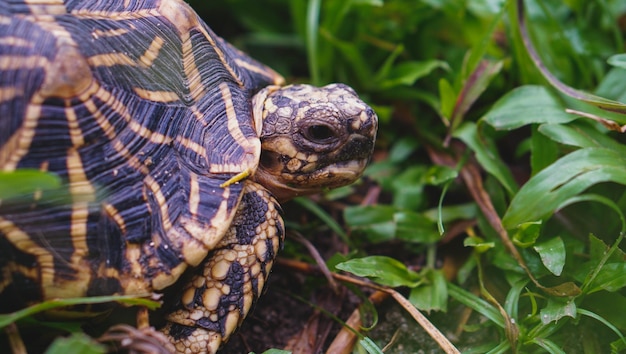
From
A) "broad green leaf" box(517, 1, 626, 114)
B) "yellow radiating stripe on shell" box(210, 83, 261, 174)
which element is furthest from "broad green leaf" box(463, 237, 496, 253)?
"yellow radiating stripe on shell" box(210, 83, 261, 174)

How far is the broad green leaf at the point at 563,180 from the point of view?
1.99 metres

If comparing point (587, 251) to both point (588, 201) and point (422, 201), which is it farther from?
point (422, 201)

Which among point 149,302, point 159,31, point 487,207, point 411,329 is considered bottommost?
point 411,329

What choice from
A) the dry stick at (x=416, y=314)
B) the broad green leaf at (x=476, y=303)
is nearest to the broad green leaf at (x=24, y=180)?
the dry stick at (x=416, y=314)

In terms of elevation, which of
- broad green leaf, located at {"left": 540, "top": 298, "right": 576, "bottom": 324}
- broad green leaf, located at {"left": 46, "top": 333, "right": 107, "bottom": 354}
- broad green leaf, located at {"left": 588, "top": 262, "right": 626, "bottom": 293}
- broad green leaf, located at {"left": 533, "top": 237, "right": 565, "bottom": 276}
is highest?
broad green leaf, located at {"left": 46, "top": 333, "right": 107, "bottom": 354}

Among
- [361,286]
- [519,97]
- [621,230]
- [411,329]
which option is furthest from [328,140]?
[621,230]

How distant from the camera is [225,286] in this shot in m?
1.70

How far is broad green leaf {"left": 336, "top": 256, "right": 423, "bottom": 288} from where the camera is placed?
1.96 m

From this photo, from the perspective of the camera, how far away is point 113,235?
1.58m

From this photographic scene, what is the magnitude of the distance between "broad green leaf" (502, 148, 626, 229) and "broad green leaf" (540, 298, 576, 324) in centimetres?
32

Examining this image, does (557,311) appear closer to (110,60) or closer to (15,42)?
(110,60)

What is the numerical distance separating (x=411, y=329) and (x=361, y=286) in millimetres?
227

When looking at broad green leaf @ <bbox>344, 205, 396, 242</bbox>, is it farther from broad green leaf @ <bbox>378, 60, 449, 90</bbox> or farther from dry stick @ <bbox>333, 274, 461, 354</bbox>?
broad green leaf @ <bbox>378, 60, 449, 90</bbox>

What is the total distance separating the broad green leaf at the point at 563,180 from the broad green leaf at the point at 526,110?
0.21m
